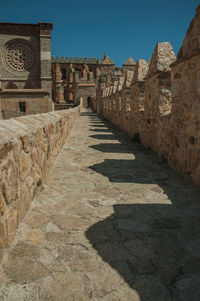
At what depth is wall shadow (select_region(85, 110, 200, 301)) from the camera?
72.0 inches

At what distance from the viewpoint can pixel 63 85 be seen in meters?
52.6

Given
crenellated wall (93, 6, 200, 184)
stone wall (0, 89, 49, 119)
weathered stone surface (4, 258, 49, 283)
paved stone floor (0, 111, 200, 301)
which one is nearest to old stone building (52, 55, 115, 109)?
stone wall (0, 89, 49, 119)

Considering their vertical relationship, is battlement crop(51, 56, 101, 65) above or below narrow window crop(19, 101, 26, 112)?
above

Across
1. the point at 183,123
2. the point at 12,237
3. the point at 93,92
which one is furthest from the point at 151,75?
the point at 93,92

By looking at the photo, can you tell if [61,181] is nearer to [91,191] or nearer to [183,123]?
[91,191]

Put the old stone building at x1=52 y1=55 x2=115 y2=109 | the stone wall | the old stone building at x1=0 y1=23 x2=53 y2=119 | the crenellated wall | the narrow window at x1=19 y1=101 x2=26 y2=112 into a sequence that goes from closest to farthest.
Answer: the crenellated wall < the stone wall < the narrow window at x1=19 y1=101 x2=26 y2=112 < the old stone building at x1=0 y1=23 x2=53 y2=119 < the old stone building at x1=52 y1=55 x2=115 y2=109

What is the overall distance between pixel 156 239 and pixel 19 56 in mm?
39364

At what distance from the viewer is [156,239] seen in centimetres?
243

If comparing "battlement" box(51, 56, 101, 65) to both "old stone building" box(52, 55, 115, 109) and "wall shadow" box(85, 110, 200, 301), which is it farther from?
"wall shadow" box(85, 110, 200, 301)

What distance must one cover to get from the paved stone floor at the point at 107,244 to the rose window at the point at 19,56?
36870mm

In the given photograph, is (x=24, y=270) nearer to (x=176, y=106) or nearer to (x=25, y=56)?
(x=176, y=106)

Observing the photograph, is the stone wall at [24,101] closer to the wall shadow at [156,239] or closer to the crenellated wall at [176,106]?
the crenellated wall at [176,106]

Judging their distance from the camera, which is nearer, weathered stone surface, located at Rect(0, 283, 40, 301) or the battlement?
weathered stone surface, located at Rect(0, 283, 40, 301)

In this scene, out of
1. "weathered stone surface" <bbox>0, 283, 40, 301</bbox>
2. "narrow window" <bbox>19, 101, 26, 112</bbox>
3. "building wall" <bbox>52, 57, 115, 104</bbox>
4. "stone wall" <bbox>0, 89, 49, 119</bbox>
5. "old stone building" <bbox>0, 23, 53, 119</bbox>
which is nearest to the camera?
"weathered stone surface" <bbox>0, 283, 40, 301</bbox>
